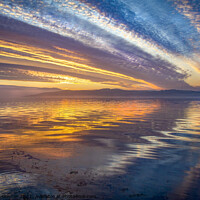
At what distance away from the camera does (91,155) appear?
1008 cm

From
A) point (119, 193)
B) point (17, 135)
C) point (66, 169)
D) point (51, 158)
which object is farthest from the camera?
point (17, 135)

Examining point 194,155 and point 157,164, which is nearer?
point 157,164

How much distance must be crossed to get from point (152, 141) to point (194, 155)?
353 cm

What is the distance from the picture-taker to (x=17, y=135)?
14.8m

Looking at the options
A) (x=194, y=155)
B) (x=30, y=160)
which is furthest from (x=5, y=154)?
(x=194, y=155)

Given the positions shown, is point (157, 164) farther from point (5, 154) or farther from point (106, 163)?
point (5, 154)

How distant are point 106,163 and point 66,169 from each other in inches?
77.3

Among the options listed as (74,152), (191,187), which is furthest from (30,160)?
(191,187)

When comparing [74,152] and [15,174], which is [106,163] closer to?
[74,152]

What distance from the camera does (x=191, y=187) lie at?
21.1 ft

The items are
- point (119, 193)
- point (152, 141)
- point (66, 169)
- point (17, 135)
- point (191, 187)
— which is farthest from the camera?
point (17, 135)

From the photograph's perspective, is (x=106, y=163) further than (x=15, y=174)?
Yes

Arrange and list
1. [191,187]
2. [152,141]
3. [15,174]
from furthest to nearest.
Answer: [152,141] → [15,174] → [191,187]

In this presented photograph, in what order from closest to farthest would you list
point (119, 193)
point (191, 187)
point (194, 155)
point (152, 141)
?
point (119, 193)
point (191, 187)
point (194, 155)
point (152, 141)
